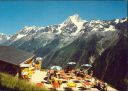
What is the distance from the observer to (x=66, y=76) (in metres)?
35.0

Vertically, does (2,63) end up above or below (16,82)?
above

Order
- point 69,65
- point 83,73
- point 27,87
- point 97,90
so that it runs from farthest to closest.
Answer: point 69,65
point 83,73
point 97,90
point 27,87

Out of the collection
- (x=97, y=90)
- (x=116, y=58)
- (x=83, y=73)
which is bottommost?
(x=97, y=90)

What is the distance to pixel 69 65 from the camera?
43344 millimetres

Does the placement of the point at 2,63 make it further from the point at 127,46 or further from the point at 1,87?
the point at 127,46

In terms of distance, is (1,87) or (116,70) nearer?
(1,87)

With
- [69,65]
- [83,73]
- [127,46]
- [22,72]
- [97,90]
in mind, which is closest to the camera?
[97,90]

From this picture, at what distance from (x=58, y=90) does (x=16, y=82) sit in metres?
8.00

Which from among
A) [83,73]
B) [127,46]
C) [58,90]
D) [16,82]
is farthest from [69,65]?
[127,46]

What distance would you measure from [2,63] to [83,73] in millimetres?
12952

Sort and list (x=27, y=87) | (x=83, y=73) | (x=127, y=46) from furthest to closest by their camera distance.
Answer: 1. (x=127, y=46)
2. (x=83, y=73)
3. (x=27, y=87)

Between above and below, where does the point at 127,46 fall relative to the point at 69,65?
above

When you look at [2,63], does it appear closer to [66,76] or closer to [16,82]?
[66,76]

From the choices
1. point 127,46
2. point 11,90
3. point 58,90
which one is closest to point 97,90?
point 58,90
